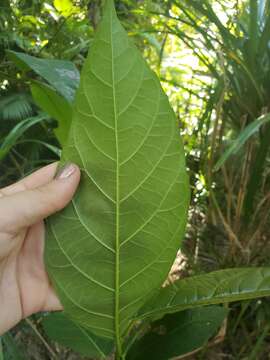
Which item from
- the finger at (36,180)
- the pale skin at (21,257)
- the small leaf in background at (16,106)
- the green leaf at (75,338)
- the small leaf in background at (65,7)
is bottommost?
the green leaf at (75,338)

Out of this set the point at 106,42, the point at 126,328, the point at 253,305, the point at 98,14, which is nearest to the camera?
the point at 106,42

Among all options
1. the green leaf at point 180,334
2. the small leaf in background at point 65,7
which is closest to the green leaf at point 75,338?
the green leaf at point 180,334

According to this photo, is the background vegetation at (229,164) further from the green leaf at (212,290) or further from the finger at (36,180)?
the green leaf at (212,290)

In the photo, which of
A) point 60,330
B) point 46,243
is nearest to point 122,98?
point 46,243

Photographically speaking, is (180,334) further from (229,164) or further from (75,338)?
(229,164)

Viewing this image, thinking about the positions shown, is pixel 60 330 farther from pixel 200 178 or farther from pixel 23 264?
pixel 200 178

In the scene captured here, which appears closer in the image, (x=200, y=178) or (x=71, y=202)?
(x=71, y=202)
